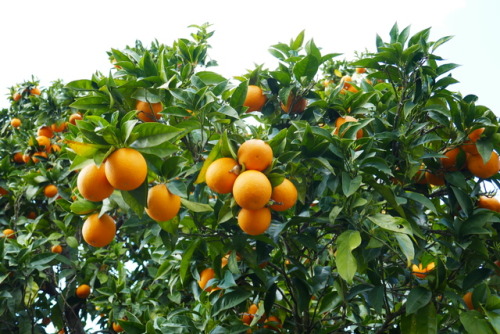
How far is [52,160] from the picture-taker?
4379mm

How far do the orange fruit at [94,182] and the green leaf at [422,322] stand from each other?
138 centimetres

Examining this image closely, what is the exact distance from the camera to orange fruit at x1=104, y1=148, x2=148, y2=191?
161 centimetres

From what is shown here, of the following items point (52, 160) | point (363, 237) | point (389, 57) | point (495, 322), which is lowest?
point (495, 322)

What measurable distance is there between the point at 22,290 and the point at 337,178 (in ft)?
7.55

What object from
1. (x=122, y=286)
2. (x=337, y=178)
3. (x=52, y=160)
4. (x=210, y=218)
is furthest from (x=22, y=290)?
(x=337, y=178)

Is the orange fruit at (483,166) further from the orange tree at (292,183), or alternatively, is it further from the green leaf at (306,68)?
the green leaf at (306,68)

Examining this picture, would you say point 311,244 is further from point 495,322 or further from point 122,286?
point 122,286

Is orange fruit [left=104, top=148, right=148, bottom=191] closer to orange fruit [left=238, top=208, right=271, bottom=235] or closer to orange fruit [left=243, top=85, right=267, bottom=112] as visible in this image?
orange fruit [left=238, top=208, right=271, bottom=235]

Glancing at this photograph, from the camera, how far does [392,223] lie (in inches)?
74.0

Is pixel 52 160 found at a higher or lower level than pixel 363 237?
higher

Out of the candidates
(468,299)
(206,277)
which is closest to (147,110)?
(206,277)

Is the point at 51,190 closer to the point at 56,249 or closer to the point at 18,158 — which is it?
the point at 56,249

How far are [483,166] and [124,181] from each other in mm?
1668

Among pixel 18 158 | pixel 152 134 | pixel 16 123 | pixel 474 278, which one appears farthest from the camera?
pixel 16 123
